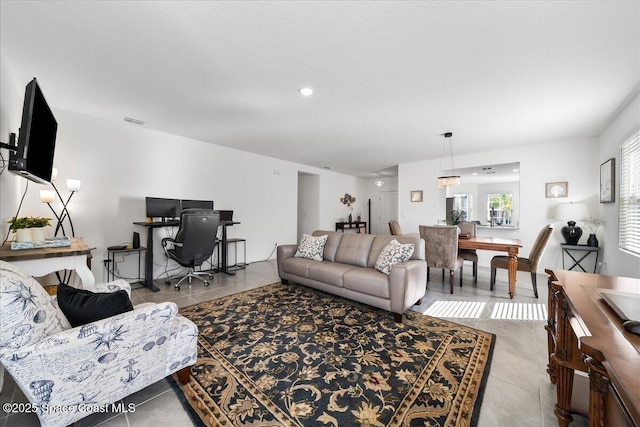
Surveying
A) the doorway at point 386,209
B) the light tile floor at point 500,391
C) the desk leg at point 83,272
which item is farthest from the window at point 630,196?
the doorway at point 386,209

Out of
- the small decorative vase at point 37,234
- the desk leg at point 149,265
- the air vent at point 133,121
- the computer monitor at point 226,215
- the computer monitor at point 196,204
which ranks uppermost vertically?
the air vent at point 133,121

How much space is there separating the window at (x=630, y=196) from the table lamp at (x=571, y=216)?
0.95 meters

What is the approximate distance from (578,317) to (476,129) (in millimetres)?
3614

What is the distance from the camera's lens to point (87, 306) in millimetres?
1264

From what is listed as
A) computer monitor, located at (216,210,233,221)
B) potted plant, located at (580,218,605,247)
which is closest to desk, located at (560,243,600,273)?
potted plant, located at (580,218,605,247)

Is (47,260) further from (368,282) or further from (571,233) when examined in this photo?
(571,233)

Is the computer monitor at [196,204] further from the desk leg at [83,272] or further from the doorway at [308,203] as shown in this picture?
the doorway at [308,203]

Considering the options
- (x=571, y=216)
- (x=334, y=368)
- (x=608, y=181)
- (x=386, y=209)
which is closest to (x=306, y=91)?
(x=334, y=368)

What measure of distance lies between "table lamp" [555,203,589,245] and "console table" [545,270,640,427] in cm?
359

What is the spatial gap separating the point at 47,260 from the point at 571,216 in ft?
21.8

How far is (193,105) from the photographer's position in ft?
10.1

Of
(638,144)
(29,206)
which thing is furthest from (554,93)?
(29,206)

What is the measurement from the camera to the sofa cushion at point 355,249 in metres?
3.28

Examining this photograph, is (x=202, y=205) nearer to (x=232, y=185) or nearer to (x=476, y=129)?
(x=232, y=185)
